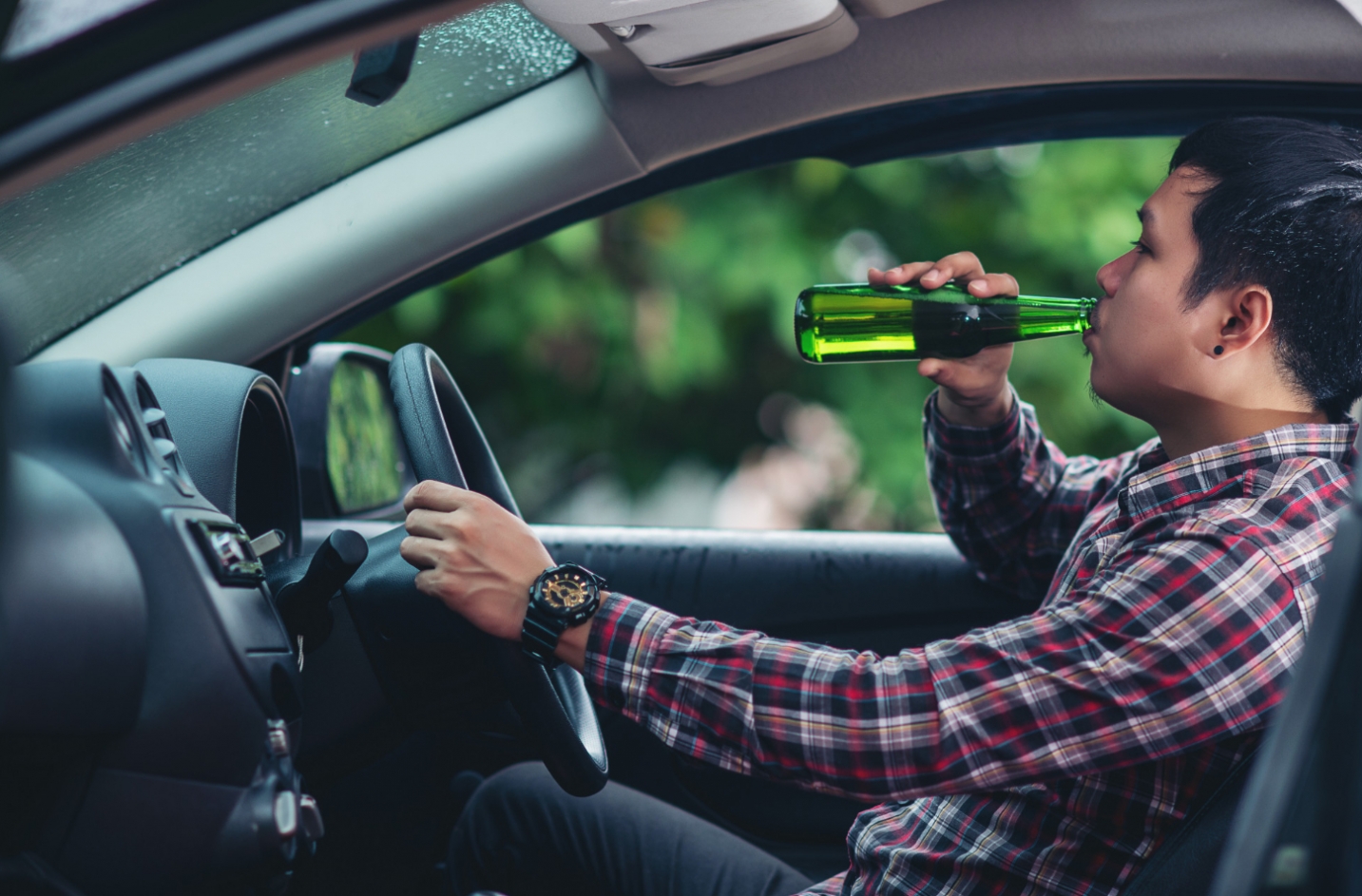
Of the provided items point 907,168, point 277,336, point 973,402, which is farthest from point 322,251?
point 907,168

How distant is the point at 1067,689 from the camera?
3.14 feet

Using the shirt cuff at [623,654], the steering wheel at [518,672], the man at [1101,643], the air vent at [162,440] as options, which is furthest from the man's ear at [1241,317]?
A: the air vent at [162,440]

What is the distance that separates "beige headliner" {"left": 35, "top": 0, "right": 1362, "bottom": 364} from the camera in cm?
136

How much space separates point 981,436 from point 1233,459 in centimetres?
52

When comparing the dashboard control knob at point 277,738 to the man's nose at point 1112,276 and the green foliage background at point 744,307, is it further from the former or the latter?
the green foliage background at point 744,307

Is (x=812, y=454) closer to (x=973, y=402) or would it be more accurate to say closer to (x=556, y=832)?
(x=973, y=402)

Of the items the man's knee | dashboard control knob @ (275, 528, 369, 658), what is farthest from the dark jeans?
dashboard control knob @ (275, 528, 369, 658)

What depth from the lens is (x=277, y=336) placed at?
155cm

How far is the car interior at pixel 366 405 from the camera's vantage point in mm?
708

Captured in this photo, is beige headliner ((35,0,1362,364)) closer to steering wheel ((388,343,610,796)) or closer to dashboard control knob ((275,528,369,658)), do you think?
steering wheel ((388,343,610,796))

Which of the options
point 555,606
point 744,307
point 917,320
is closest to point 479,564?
point 555,606

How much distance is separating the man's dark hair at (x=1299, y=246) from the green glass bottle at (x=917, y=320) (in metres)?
0.26

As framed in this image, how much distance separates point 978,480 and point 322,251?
97 centimetres

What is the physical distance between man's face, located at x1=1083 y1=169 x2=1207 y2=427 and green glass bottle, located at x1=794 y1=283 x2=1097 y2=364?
0.63 ft
